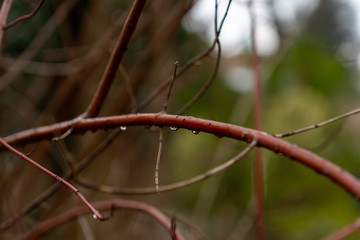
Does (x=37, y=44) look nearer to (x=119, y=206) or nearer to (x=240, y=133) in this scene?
(x=119, y=206)

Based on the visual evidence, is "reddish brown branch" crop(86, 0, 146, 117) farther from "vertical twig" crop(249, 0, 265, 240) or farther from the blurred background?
the blurred background

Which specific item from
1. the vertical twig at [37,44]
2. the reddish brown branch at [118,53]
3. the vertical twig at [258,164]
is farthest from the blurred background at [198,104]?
the reddish brown branch at [118,53]

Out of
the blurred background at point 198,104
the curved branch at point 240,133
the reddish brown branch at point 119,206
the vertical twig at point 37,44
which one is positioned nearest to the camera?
the curved branch at point 240,133

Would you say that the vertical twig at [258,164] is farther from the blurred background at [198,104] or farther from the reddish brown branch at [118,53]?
the blurred background at [198,104]

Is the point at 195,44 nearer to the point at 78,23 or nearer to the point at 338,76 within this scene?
the point at 78,23

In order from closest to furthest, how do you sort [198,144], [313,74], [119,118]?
[119,118] → [313,74] → [198,144]

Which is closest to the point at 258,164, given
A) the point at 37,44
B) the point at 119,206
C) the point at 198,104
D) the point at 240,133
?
the point at 119,206

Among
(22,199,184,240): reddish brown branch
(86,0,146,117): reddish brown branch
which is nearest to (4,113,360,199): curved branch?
(86,0,146,117): reddish brown branch

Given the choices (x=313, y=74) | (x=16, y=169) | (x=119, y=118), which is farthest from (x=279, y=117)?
(x=119, y=118)
